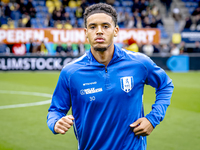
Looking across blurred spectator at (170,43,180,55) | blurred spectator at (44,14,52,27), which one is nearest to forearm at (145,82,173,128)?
blurred spectator at (170,43,180,55)

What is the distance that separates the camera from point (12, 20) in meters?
21.5

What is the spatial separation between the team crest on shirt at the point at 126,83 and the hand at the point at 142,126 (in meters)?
0.29

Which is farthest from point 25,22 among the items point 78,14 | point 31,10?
point 78,14

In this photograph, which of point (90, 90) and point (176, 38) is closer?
point (90, 90)

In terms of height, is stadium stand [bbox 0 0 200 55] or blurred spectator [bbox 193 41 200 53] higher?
stadium stand [bbox 0 0 200 55]

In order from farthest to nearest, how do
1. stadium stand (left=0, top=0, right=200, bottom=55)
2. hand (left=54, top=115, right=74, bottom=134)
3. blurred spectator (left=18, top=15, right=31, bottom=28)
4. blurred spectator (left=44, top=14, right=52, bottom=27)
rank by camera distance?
stadium stand (left=0, top=0, right=200, bottom=55) → blurred spectator (left=44, top=14, right=52, bottom=27) → blurred spectator (left=18, top=15, right=31, bottom=28) → hand (left=54, top=115, right=74, bottom=134)

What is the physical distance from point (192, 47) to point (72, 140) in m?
18.2

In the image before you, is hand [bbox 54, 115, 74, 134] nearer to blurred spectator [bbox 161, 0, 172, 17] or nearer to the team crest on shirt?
the team crest on shirt

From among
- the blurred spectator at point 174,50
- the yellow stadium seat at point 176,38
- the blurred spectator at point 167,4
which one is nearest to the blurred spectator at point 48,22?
the blurred spectator at point 174,50

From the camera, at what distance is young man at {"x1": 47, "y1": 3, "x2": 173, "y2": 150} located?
256 centimetres

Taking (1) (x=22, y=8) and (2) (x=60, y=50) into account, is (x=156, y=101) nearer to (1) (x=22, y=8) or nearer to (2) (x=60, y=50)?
(2) (x=60, y=50)

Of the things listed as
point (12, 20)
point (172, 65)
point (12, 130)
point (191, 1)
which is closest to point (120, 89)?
point (12, 130)

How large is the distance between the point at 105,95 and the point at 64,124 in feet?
1.46

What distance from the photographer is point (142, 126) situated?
253 centimetres
